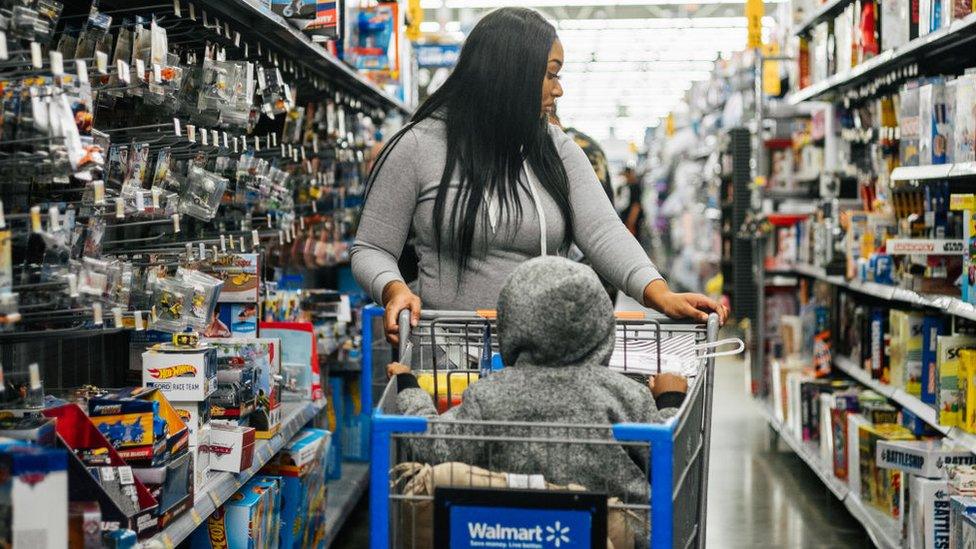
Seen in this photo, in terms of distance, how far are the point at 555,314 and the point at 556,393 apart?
139 millimetres

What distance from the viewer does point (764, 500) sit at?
5309 mm

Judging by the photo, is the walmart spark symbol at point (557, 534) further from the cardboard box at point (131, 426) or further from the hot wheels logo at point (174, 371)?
the hot wheels logo at point (174, 371)

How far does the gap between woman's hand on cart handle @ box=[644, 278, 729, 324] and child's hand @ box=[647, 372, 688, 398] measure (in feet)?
0.67

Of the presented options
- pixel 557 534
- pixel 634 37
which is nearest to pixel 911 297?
pixel 557 534

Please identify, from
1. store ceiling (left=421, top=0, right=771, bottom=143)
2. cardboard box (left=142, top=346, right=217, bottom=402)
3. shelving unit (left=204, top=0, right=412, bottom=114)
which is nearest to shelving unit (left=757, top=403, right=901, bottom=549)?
cardboard box (left=142, top=346, right=217, bottom=402)

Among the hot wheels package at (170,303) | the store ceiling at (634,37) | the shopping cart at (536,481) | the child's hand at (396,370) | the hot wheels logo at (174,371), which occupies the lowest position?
the shopping cart at (536,481)

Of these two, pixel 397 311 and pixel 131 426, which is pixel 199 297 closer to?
pixel 131 426

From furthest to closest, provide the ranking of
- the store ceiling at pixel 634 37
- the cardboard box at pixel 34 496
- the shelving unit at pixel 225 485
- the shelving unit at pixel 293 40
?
the store ceiling at pixel 634 37, the shelving unit at pixel 293 40, the shelving unit at pixel 225 485, the cardboard box at pixel 34 496

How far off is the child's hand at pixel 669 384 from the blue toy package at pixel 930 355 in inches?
82.9

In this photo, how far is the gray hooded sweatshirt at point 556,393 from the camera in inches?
74.5

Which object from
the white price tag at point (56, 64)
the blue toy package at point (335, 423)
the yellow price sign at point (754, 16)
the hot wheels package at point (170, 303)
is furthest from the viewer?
the yellow price sign at point (754, 16)

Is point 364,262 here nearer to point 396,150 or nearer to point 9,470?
point 396,150

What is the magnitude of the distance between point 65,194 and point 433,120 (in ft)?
2.80

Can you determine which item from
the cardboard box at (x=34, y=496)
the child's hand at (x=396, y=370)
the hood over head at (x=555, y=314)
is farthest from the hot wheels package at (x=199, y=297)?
the hood over head at (x=555, y=314)
